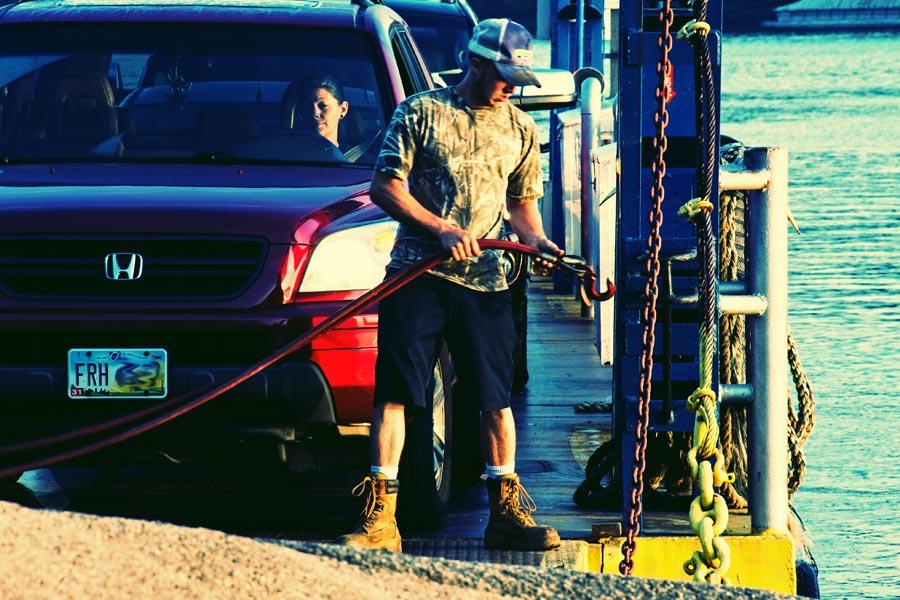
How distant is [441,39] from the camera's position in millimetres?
16828

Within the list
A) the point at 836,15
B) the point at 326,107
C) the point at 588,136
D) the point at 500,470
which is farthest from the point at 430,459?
the point at 836,15

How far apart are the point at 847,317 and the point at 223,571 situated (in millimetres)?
11249

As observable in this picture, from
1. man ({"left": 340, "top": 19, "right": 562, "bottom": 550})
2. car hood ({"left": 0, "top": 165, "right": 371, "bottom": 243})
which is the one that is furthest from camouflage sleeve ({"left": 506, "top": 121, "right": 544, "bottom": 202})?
car hood ({"left": 0, "top": 165, "right": 371, "bottom": 243})

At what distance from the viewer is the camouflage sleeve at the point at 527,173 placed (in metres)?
6.53

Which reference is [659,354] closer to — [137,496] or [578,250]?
[137,496]

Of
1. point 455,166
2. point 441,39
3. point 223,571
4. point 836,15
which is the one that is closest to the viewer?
point 223,571

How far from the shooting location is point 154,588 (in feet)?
15.1

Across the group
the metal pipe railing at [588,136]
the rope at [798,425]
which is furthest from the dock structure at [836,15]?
the rope at [798,425]

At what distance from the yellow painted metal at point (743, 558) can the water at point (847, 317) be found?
1.65m

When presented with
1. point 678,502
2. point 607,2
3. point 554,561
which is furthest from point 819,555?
point 607,2

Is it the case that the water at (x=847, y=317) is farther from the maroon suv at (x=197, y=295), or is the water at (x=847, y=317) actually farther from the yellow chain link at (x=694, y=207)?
the maroon suv at (x=197, y=295)

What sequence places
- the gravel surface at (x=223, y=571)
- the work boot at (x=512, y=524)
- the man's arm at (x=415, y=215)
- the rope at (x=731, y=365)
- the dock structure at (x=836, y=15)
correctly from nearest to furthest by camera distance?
1. the gravel surface at (x=223, y=571)
2. the man's arm at (x=415, y=215)
3. the work boot at (x=512, y=524)
4. the rope at (x=731, y=365)
5. the dock structure at (x=836, y=15)

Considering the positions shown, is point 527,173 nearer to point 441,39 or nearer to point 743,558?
point 743,558

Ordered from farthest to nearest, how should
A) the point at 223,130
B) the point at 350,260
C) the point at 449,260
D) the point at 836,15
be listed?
the point at 836,15 → the point at 223,130 → the point at 350,260 → the point at 449,260
